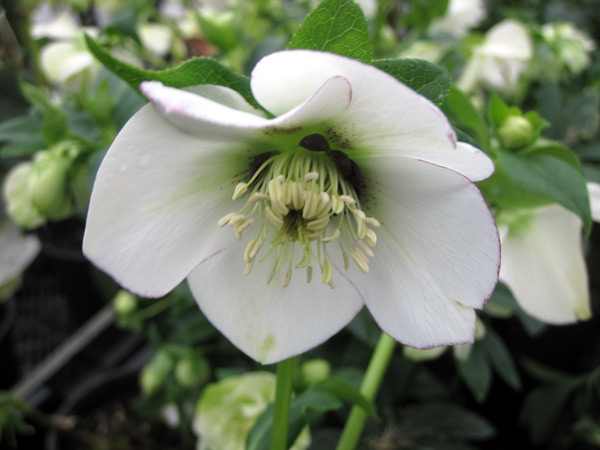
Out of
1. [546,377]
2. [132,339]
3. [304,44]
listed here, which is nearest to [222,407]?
[304,44]

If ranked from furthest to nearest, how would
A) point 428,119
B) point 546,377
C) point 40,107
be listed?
point 546,377, point 40,107, point 428,119

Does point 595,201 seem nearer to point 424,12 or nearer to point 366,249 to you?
point 366,249

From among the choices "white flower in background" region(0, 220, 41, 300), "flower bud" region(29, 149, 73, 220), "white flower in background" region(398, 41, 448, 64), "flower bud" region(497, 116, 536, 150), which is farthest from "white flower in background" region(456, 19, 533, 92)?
"white flower in background" region(0, 220, 41, 300)

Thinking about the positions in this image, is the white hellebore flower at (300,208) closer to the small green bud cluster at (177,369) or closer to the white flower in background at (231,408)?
the white flower in background at (231,408)

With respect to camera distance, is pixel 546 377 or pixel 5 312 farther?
pixel 5 312

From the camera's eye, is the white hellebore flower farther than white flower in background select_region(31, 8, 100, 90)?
No

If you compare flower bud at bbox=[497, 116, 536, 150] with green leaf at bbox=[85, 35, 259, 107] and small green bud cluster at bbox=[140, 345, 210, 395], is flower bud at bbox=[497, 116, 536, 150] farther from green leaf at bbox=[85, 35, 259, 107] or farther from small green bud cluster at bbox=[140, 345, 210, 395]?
small green bud cluster at bbox=[140, 345, 210, 395]

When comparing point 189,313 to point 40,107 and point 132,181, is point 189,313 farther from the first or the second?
point 132,181
